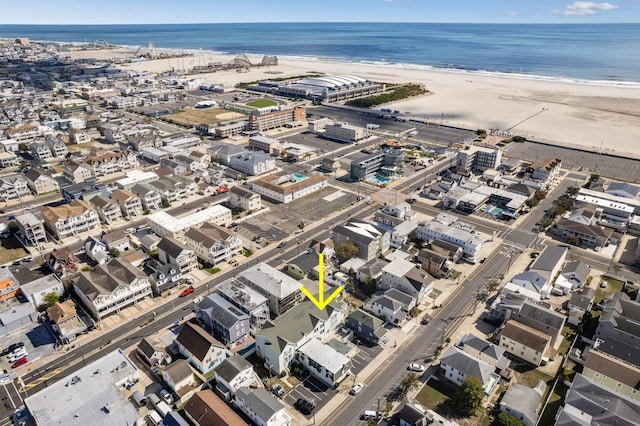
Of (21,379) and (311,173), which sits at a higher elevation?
(311,173)

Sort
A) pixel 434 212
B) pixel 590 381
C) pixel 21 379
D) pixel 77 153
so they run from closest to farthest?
pixel 590 381
pixel 21 379
pixel 434 212
pixel 77 153

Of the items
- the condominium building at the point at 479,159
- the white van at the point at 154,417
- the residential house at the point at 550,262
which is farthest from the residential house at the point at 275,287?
the condominium building at the point at 479,159

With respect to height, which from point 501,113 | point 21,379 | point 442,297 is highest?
point 501,113

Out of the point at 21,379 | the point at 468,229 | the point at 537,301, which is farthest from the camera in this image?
the point at 468,229

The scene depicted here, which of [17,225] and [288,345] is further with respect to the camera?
[17,225]

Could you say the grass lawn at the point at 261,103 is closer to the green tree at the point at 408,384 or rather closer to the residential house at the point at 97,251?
the residential house at the point at 97,251

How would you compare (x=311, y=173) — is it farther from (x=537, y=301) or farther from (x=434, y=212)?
(x=537, y=301)

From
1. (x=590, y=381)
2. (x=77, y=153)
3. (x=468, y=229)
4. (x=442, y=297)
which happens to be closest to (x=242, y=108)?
(x=77, y=153)
